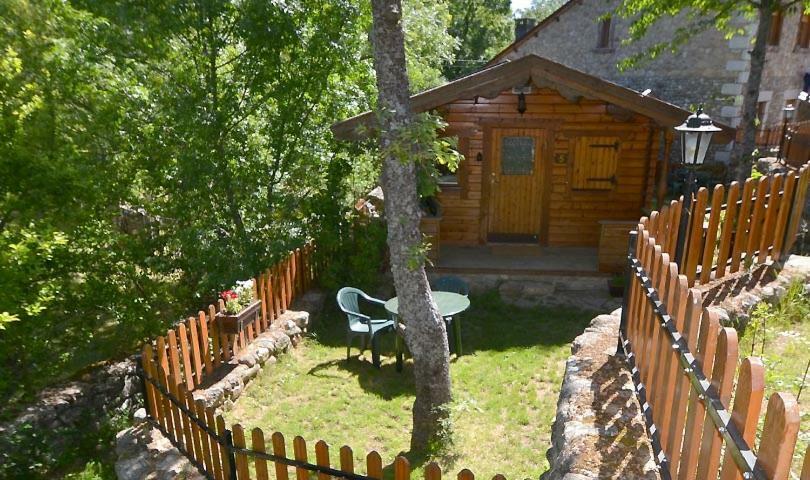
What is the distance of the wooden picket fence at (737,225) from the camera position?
501 cm

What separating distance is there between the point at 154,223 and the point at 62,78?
2.60m

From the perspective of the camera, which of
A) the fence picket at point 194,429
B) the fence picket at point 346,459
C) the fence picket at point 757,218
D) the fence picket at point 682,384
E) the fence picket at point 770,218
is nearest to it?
the fence picket at point 682,384

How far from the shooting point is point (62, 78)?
642 cm

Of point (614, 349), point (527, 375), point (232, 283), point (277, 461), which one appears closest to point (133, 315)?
point (232, 283)

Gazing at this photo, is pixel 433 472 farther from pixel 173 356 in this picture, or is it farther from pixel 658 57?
pixel 658 57

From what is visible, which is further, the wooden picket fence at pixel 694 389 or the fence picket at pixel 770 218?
the fence picket at pixel 770 218

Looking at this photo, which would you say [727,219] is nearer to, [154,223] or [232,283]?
[232,283]

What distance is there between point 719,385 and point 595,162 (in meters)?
8.36

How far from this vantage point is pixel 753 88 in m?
9.72

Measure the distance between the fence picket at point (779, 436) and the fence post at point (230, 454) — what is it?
3616 millimetres

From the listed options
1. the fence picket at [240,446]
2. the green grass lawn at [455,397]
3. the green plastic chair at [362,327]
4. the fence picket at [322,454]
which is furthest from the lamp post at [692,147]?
the fence picket at [240,446]

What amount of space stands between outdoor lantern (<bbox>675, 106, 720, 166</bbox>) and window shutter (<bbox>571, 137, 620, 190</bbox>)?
467 centimetres

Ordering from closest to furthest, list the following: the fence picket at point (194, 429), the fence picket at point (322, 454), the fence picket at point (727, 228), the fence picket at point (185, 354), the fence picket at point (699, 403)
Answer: the fence picket at point (699, 403), the fence picket at point (322, 454), the fence picket at point (194, 429), the fence picket at point (727, 228), the fence picket at point (185, 354)

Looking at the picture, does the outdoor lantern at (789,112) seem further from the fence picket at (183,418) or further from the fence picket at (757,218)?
the fence picket at (183,418)
